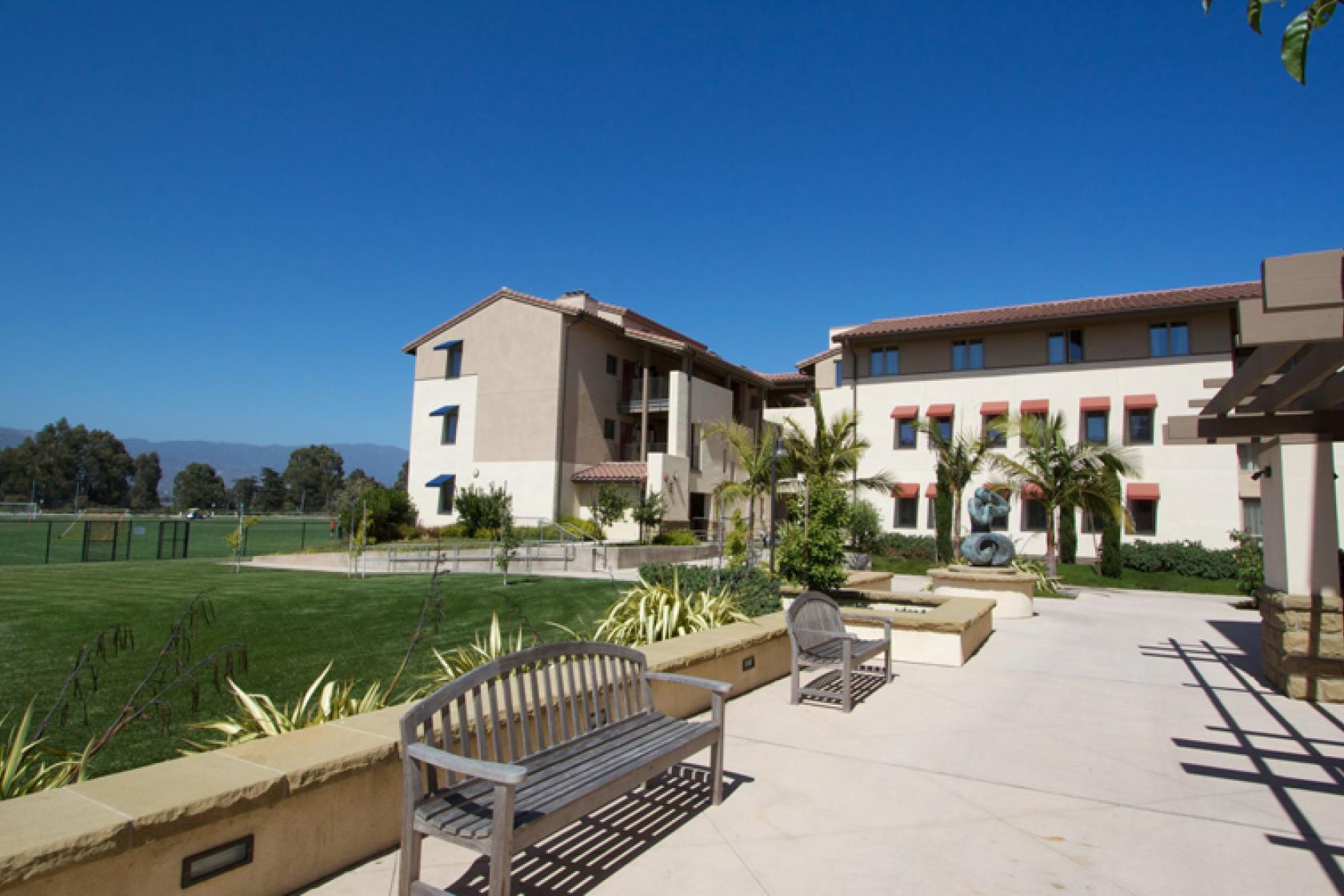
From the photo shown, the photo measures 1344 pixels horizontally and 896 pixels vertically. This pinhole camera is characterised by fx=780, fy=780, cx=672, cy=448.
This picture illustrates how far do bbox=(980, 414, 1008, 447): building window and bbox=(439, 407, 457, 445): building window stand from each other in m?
22.7

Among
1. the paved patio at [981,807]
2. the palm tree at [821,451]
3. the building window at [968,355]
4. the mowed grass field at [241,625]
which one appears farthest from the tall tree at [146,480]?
the paved patio at [981,807]

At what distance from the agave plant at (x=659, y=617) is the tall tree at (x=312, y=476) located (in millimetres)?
116809

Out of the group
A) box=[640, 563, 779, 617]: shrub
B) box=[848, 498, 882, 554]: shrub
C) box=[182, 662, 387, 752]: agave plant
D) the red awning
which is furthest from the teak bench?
the red awning

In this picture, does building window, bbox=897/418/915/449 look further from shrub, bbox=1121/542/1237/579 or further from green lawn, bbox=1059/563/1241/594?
shrub, bbox=1121/542/1237/579

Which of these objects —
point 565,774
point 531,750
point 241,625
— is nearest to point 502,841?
point 565,774

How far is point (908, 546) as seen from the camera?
28875 mm

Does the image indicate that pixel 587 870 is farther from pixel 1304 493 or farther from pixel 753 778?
pixel 1304 493

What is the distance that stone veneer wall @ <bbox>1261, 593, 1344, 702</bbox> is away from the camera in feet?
23.5

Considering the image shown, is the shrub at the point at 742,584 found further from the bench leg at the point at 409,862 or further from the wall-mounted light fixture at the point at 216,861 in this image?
the wall-mounted light fixture at the point at 216,861

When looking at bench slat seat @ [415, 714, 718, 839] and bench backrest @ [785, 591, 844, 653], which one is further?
bench backrest @ [785, 591, 844, 653]

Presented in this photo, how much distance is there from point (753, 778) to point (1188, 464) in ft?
89.5

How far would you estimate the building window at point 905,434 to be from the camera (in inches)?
1212

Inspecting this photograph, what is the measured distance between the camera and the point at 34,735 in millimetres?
5906

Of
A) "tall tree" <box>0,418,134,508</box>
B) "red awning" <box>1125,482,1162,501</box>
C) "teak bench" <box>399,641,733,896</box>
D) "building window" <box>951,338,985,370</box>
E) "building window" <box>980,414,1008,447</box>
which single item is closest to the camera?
"teak bench" <box>399,641,733,896</box>
